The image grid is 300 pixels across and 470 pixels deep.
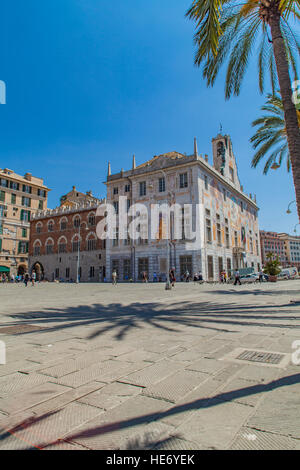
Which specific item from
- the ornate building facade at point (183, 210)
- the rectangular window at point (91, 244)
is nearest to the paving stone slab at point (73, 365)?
the ornate building facade at point (183, 210)

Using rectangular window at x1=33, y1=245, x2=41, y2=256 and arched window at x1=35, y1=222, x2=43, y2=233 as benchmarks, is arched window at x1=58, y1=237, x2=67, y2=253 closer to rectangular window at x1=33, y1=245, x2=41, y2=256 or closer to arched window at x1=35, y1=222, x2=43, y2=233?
rectangular window at x1=33, y1=245, x2=41, y2=256

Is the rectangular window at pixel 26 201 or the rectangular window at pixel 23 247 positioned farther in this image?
the rectangular window at pixel 26 201

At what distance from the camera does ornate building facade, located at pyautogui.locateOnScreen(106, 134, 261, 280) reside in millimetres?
33875

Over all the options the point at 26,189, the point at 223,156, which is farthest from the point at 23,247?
the point at 223,156

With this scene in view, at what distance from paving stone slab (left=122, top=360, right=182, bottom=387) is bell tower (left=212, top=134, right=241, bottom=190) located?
43.4m

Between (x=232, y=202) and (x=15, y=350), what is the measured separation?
4495 cm

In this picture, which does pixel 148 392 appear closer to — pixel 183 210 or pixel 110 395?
pixel 110 395

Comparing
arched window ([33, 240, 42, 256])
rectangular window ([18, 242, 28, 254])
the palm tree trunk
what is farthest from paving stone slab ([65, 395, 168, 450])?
rectangular window ([18, 242, 28, 254])

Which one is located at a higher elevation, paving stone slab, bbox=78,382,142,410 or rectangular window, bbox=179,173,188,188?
rectangular window, bbox=179,173,188,188

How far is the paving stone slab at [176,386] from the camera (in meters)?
2.60

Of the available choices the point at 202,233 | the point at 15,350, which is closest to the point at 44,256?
the point at 202,233

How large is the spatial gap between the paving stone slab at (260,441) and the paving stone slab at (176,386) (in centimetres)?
72

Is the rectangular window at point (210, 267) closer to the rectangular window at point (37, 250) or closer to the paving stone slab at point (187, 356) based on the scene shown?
the paving stone slab at point (187, 356)
